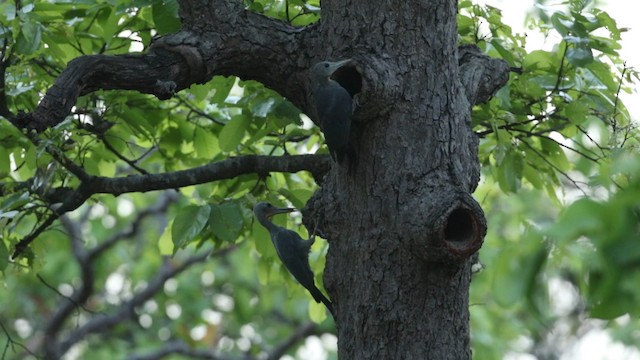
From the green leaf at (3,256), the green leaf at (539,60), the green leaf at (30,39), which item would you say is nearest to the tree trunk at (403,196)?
the green leaf at (539,60)

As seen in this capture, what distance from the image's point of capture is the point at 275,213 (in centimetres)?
429

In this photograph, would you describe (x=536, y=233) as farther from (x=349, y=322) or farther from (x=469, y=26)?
(x=469, y=26)

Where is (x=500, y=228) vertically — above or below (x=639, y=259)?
below

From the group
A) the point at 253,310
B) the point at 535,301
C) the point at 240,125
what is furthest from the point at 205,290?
the point at 535,301

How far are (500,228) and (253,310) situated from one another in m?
4.01

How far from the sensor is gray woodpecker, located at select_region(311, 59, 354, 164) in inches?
121

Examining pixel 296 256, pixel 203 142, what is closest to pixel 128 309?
pixel 203 142

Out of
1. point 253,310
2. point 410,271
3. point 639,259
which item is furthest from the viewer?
point 253,310

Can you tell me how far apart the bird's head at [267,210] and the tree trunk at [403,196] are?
2.94ft

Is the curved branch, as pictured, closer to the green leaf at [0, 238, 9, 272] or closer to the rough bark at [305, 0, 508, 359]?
Result: the green leaf at [0, 238, 9, 272]

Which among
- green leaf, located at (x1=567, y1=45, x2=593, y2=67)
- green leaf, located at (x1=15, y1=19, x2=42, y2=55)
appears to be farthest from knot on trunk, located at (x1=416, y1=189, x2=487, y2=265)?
green leaf, located at (x1=15, y1=19, x2=42, y2=55)

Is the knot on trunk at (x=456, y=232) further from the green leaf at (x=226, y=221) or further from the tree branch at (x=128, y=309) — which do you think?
the tree branch at (x=128, y=309)

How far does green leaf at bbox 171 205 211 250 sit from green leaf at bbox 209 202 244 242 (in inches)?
1.3

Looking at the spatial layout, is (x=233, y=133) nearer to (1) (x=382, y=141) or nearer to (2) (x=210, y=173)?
(2) (x=210, y=173)
